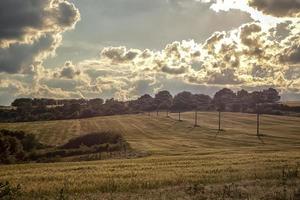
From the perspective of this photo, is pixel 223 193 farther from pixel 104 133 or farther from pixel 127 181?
pixel 104 133

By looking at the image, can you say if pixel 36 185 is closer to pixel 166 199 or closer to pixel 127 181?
pixel 127 181

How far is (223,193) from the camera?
2295 cm

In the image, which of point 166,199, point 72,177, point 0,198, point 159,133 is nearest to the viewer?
point 0,198

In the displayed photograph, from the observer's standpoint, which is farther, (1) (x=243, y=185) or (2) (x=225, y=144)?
(2) (x=225, y=144)

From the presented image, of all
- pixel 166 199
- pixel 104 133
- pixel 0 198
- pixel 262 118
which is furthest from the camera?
pixel 262 118

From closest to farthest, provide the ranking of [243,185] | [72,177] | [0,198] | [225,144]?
[0,198] < [243,185] < [72,177] < [225,144]

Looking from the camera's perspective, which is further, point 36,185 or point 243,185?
point 36,185

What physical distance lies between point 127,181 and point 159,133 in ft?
349

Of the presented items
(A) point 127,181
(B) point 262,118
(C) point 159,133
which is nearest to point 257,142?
(C) point 159,133

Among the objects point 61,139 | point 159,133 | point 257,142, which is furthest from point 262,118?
point 61,139

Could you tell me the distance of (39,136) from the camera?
419ft

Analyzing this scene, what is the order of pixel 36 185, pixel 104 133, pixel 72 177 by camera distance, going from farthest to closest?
pixel 104 133
pixel 72 177
pixel 36 185

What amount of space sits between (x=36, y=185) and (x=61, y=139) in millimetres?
96232

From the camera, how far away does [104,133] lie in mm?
123375
